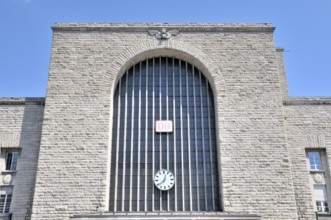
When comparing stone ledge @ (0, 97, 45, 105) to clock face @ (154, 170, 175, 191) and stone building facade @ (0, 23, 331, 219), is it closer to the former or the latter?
stone building facade @ (0, 23, 331, 219)

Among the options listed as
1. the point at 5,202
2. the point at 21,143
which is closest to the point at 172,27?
the point at 21,143

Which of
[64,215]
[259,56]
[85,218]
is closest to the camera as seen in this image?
[85,218]

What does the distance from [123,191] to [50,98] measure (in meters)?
4.95

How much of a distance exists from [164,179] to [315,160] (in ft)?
Answer: 20.9

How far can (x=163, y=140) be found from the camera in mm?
17312

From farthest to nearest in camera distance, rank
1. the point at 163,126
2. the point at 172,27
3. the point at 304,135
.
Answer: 1. the point at 172,27
2. the point at 304,135
3. the point at 163,126

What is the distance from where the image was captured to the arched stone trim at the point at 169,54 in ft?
59.7

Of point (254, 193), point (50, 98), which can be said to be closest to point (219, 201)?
point (254, 193)

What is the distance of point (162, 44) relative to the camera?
61.4 feet

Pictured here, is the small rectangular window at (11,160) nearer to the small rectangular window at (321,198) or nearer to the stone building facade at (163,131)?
the stone building facade at (163,131)

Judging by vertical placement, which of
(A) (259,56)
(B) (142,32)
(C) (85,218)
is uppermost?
(B) (142,32)

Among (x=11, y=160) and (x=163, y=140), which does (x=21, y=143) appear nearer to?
(x=11, y=160)

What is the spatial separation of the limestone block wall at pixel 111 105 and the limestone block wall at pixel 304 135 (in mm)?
816

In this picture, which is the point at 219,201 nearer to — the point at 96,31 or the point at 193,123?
the point at 193,123
